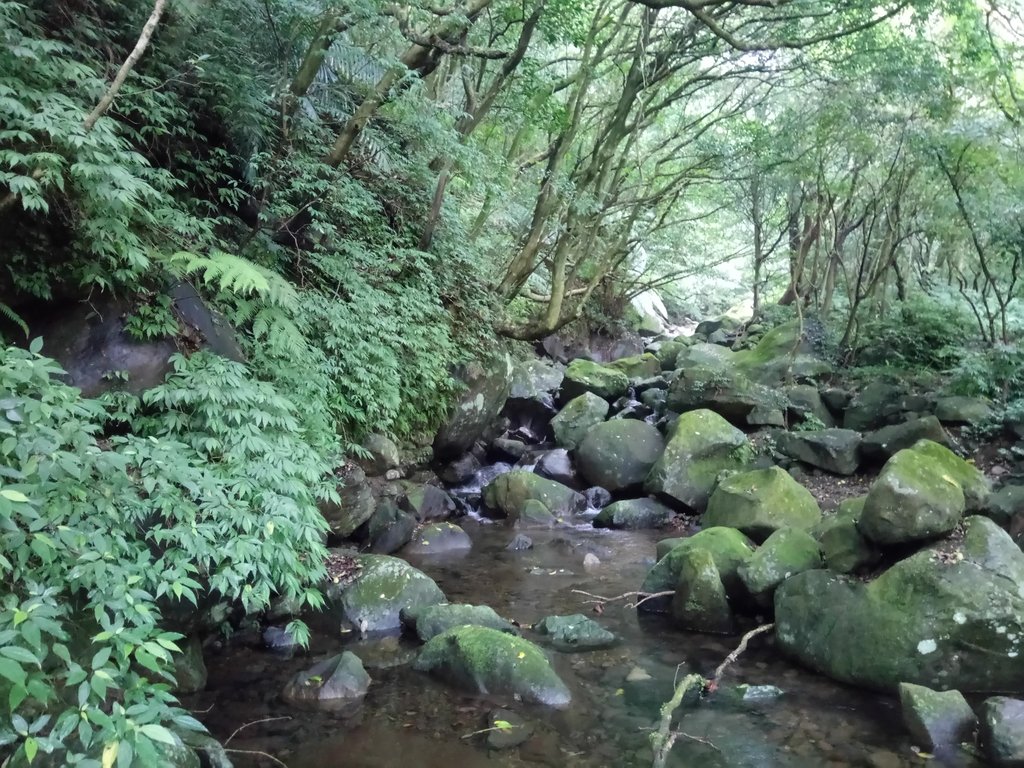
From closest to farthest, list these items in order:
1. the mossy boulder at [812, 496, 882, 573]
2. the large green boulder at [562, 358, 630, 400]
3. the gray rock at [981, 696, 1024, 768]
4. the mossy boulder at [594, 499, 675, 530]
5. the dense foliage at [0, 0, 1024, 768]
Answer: the dense foliage at [0, 0, 1024, 768]
the gray rock at [981, 696, 1024, 768]
the mossy boulder at [812, 496, 882, 573]
the mossy boulder at [594, 499, 675, 530]
the large green boulder at [562, 358, 630, 400]

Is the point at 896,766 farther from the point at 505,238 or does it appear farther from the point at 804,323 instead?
the point at 804,323

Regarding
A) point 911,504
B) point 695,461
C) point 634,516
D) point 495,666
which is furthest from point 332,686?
point 695,461

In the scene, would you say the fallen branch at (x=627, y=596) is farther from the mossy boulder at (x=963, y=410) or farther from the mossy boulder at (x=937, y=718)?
the mossy boulder at (x=963, y=410)

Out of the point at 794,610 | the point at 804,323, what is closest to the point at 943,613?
the point at 794,610

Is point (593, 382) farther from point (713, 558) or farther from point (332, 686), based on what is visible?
point (332, 686)

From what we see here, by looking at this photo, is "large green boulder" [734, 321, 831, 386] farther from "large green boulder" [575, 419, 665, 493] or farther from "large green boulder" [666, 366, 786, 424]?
"large green boulder" [575, 419, 665, 493]

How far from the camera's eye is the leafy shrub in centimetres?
212

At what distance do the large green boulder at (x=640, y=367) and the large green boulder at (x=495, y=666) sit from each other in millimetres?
12533

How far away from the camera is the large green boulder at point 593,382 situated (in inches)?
576

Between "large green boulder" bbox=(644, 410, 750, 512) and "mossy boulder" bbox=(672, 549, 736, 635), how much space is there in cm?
369

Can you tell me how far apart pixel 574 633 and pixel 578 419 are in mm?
6960

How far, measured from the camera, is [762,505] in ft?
25.6

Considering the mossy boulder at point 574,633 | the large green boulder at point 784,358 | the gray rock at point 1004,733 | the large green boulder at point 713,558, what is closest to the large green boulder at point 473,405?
the large green boulder at point 713,558

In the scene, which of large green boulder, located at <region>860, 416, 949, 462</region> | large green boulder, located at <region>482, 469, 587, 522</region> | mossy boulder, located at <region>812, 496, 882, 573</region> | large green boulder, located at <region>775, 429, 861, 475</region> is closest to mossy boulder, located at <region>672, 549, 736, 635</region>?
mossy boulder, located at <region>812, 496, 882, 573</region>
